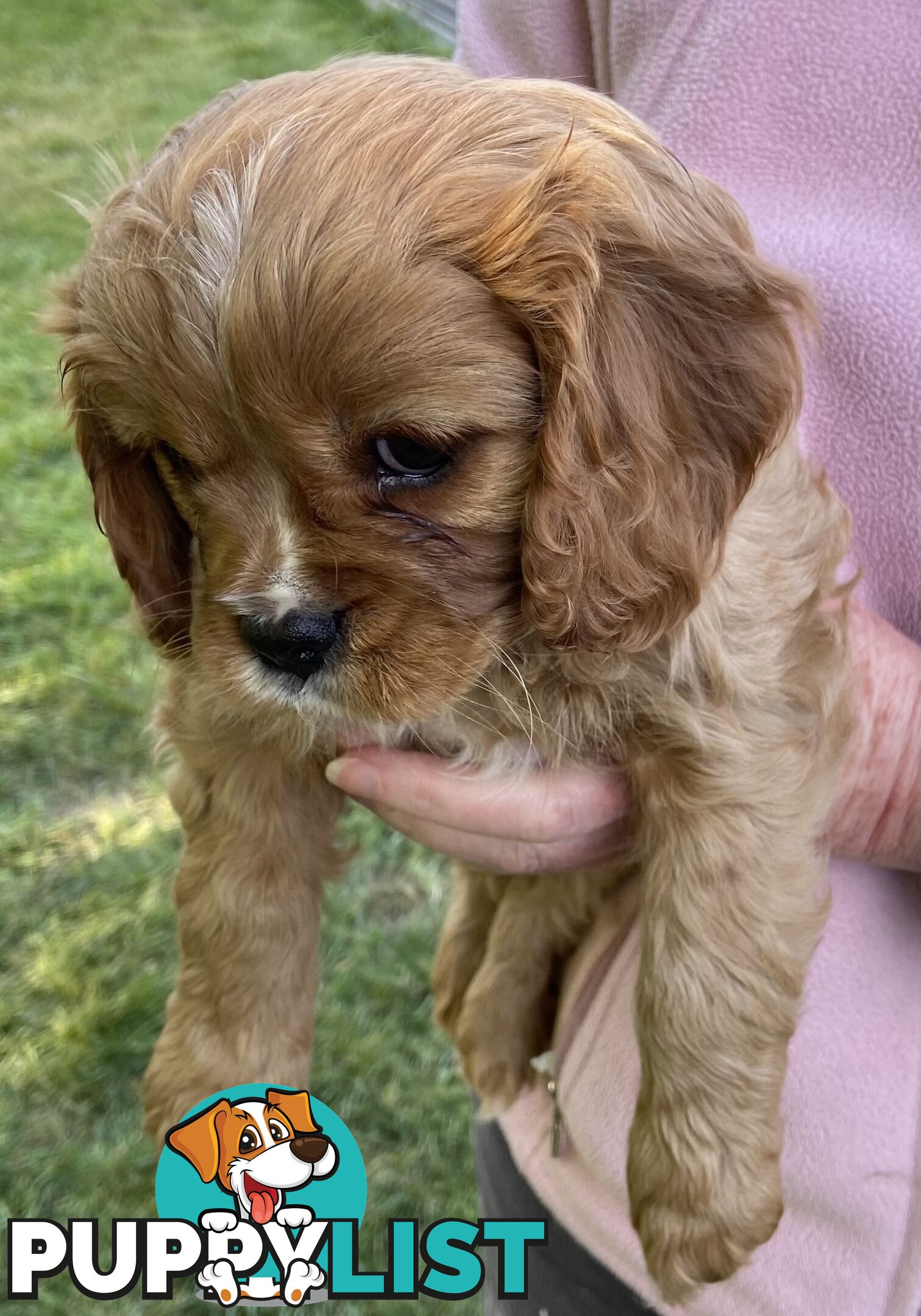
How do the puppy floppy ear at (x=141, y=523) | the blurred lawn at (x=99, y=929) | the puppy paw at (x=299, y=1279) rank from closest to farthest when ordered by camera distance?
the puppy floppy ear at (x=141, y=523)
the puppy paw at (x=299, y=1279)
the blurred lawn at (x=99, y=929)

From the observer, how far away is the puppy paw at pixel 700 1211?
1511 mm

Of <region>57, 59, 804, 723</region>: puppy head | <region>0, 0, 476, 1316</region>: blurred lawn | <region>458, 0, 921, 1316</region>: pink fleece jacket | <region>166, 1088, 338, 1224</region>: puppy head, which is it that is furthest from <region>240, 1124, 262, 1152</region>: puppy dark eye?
<region>0, 0, 476, 1316</region>: blurred lawn

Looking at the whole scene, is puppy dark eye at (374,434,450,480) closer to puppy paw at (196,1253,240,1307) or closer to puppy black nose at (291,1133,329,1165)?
puppy black nose at (291,1133,329,1165)

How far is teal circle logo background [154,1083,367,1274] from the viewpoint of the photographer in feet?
4.98

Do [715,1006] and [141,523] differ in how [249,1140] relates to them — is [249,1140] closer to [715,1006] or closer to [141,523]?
[715,1006]

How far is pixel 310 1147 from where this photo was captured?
5.08 ft

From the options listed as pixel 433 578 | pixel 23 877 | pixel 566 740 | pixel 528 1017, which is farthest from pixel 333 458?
pixel 23 877

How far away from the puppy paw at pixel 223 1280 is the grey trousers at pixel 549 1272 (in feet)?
1.41

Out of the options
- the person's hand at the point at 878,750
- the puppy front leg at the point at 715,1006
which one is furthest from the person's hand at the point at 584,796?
the puppy front leg at the point at 715,1006

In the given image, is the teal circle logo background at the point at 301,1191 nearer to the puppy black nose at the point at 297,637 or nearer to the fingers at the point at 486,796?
the fingers at the point at 486,796

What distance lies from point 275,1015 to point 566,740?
661 millimetres

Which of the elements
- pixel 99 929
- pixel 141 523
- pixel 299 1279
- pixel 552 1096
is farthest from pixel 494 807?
pixel 99 929

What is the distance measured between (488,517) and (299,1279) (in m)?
1.09

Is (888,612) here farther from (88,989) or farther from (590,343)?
(88,989)
